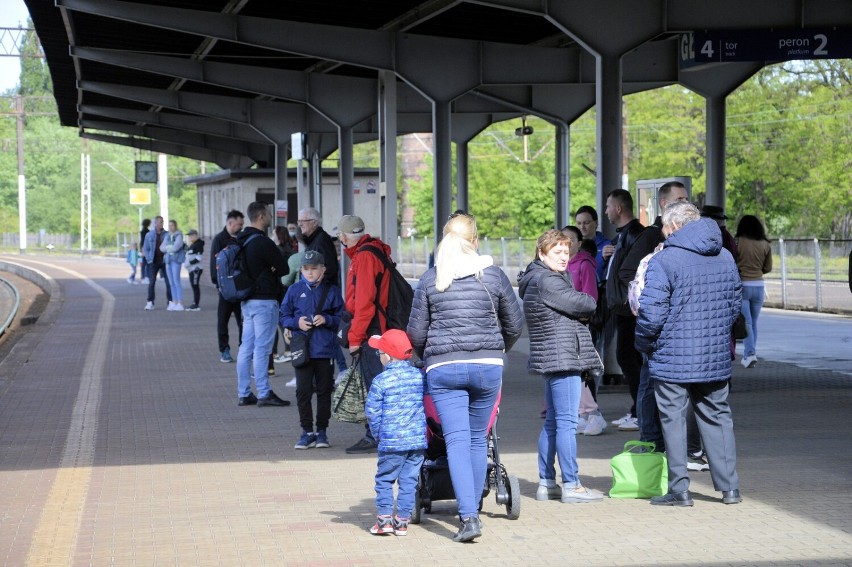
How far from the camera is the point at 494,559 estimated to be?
7020 millimetres

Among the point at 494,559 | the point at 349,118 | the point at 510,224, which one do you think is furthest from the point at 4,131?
the point at 494,559

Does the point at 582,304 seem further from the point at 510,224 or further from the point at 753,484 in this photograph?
the point at 510,224

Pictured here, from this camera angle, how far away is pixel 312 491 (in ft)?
29.2

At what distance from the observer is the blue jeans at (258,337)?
43.0 feet

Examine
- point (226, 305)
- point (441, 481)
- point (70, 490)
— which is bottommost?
point (70, 490)

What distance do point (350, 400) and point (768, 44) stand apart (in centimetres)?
987

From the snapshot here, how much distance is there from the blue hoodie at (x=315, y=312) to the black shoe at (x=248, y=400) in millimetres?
2695

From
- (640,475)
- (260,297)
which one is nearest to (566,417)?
(640,475)

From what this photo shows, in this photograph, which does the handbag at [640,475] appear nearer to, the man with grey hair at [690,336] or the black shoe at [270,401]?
the man with grey hair at [690,336]

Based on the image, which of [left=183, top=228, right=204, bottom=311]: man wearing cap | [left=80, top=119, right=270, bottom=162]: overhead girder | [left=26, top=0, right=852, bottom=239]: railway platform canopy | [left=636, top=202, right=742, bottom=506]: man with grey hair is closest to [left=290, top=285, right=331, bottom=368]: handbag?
[left=636, top=202, right=742, bottom=506]: man with grey hair

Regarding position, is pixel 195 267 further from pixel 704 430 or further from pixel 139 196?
pixel 139 196

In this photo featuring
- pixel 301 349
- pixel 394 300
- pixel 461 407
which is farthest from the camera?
pixel 301 349

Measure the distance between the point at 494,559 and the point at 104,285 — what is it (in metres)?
37.6

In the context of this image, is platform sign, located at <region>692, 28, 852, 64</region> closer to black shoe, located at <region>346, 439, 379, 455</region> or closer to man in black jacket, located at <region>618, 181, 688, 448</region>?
man in black jacket, located at <region>618, 181, 688, 448</region>
